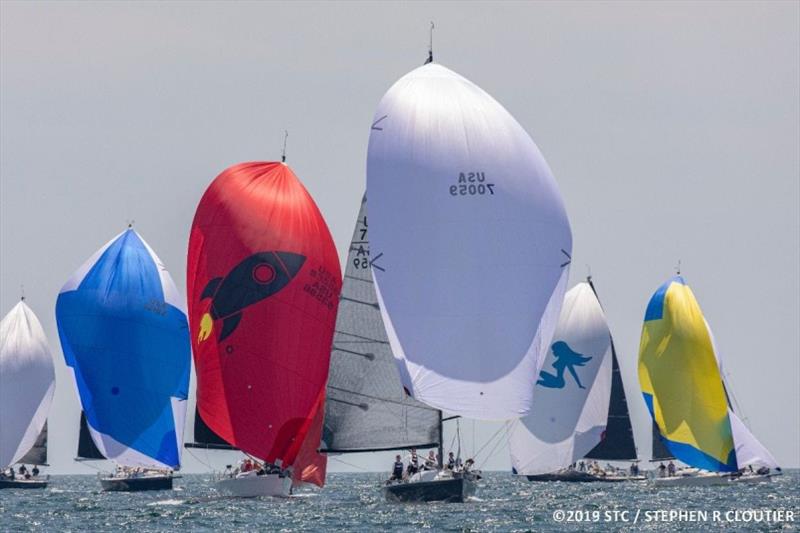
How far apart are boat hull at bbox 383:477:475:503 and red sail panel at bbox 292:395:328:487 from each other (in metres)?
7.85

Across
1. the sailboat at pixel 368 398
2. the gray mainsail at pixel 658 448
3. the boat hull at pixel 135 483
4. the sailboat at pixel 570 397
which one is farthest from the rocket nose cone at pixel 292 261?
the gray mainsail at pixel 658 448

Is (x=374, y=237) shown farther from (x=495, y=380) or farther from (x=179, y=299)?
(x=179, y=299)

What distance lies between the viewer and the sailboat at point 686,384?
249ft

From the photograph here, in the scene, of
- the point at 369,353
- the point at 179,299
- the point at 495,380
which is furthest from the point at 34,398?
the point at 495,380

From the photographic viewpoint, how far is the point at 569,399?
8006 centimetres

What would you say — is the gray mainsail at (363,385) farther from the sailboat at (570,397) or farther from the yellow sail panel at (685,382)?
the sailboat at (570,397)

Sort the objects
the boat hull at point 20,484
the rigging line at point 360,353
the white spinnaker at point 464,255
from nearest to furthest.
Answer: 1. the white spinnaker at point 464,255
2. the rigging line at point 360,353
3. the boat hull at point 20,484

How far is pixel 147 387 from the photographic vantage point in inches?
2611

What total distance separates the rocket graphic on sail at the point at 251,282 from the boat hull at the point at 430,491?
860 centimetres

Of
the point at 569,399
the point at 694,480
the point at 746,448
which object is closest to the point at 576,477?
the point at 569,399

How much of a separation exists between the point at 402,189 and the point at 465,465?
27.8 feet

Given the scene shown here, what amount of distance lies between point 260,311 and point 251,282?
943 millimetres

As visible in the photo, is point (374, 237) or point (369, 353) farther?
point (369, 353)

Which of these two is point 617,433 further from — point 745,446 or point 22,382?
point 22,382
